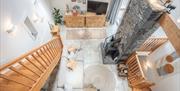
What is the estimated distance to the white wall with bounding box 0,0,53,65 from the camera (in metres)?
3.61

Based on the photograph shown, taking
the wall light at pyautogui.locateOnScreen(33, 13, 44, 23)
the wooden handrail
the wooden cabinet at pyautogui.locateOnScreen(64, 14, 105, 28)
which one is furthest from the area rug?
the wooden handrail

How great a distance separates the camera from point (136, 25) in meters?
4.53

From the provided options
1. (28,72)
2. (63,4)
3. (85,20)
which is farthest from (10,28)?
(85,20)

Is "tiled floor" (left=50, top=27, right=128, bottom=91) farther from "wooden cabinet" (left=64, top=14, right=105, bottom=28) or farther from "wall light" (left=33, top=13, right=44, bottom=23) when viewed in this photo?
"wall light" (left=33, top=13, right=44, bottom=23)

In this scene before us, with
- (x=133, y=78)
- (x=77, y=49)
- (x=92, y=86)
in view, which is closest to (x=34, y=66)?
(x=92, y=86)

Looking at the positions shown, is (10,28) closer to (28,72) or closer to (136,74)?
(28,72)

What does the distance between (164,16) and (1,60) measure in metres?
4.18

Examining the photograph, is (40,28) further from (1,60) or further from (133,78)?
(133,78)

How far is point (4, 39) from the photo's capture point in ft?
11.9

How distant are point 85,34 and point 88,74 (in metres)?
2.16

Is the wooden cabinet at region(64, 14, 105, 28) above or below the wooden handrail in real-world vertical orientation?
above

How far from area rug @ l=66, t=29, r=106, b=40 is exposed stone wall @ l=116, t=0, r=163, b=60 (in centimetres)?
179

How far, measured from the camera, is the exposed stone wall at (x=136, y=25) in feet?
12.9

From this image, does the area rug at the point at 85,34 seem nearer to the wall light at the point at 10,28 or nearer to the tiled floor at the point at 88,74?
the tiled floor at the point at 88,74
